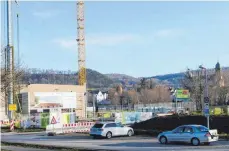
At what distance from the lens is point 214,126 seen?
38406 mm

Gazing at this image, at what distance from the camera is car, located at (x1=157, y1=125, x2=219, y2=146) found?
30003 mm

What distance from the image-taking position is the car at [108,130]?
39050 millimetres

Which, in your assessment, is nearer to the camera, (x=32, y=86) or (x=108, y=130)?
(x=108, y=130)

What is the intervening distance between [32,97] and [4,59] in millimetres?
77890

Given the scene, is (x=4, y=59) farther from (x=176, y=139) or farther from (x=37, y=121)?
(x=37, y=121)

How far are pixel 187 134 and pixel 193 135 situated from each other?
0.51 meters

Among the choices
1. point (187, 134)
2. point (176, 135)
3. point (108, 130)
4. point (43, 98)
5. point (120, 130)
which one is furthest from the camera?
point (43, 98)

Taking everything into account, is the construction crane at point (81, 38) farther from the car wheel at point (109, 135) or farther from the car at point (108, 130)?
the car wheel at point (109, 135)

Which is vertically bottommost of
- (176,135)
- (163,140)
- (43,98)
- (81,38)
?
(163,140)

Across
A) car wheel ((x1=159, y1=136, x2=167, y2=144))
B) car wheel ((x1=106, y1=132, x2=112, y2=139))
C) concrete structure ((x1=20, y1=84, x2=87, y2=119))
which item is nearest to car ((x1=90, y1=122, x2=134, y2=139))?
car wheel ((x1=106, y1=132, x2=112, y2=139))

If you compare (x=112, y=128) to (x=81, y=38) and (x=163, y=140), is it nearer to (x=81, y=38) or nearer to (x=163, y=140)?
(x=163, y=140)

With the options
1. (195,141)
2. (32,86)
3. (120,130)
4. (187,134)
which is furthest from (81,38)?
(195,141)

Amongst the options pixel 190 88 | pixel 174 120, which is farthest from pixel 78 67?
pixel 174 120

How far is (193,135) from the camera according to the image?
99.6 ft
